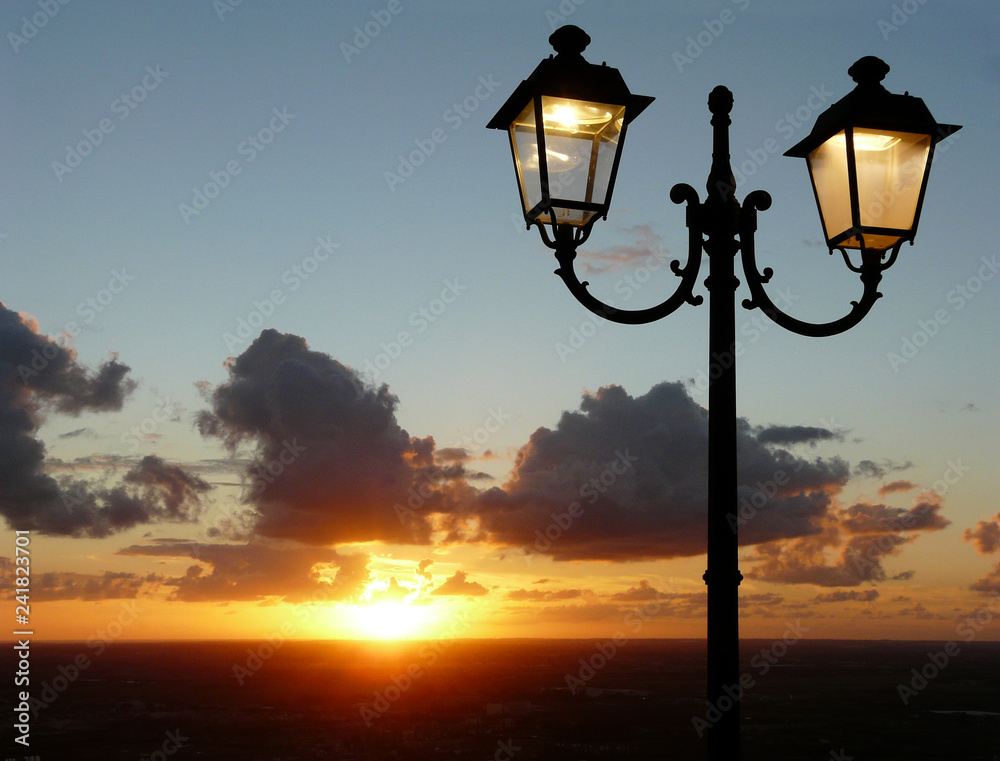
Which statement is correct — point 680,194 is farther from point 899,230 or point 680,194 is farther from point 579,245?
point 899,230

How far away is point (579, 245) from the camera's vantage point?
174 inches

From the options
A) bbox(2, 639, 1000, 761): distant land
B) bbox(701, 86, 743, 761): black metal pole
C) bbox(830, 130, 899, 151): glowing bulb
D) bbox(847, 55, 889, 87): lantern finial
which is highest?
bbox(847, 55, 889, 87): lantern finial

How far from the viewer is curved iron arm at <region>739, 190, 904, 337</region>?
14.5 ft

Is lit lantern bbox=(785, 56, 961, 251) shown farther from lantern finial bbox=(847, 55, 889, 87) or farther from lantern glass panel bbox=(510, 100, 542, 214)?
lantern glass panel bbox=(510, 100, 542, 214)

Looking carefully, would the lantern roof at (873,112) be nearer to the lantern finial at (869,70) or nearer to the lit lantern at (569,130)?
the lantern finial at (869,70)

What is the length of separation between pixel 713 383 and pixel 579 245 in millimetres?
905

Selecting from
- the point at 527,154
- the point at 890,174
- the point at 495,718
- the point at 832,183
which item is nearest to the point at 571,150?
the point at 527,154

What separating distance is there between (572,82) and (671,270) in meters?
0.98

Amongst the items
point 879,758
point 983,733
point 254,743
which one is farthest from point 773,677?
point 254,743

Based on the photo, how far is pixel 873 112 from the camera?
443cm

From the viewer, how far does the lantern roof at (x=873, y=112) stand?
14.5ft

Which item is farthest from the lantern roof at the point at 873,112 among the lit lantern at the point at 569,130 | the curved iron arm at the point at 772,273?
the lit lantern at the point at 569,130

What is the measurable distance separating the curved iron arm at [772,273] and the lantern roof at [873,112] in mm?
458

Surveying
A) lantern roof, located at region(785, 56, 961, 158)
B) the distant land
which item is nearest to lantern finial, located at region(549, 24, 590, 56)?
lantern roof, located at region(785, 56, 961, 158)
